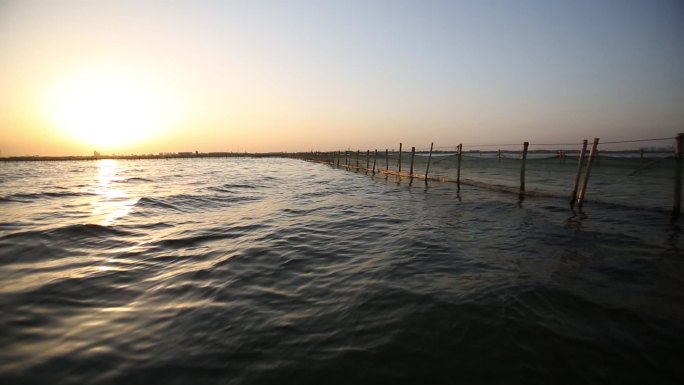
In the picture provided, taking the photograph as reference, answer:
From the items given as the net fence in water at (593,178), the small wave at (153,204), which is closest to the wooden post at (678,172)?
the net fence in water at (593,178)

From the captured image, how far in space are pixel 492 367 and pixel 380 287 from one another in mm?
1835

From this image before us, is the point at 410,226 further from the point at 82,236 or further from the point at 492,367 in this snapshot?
the point at 82,236

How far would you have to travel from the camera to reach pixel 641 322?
329 cm

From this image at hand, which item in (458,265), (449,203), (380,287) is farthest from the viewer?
(449,203)

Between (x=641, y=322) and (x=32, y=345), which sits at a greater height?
(x=641, y=322)

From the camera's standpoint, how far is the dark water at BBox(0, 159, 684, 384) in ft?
8.83

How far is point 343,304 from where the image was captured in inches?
152

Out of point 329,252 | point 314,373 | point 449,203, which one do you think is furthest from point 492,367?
point 449,203

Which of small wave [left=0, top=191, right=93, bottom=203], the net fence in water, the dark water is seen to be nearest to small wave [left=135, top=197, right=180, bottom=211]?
the dark water

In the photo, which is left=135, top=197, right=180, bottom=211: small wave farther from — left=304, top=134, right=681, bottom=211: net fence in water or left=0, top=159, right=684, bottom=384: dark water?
left=304, top=134, right=681, bottom=211: net fence in water

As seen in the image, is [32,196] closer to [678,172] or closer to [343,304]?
[343,304]

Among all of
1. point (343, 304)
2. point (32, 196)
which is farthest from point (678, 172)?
point (32, 196)

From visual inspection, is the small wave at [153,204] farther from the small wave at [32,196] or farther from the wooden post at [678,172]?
the wooden post at [678,172]

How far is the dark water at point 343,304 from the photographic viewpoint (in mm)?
2691
